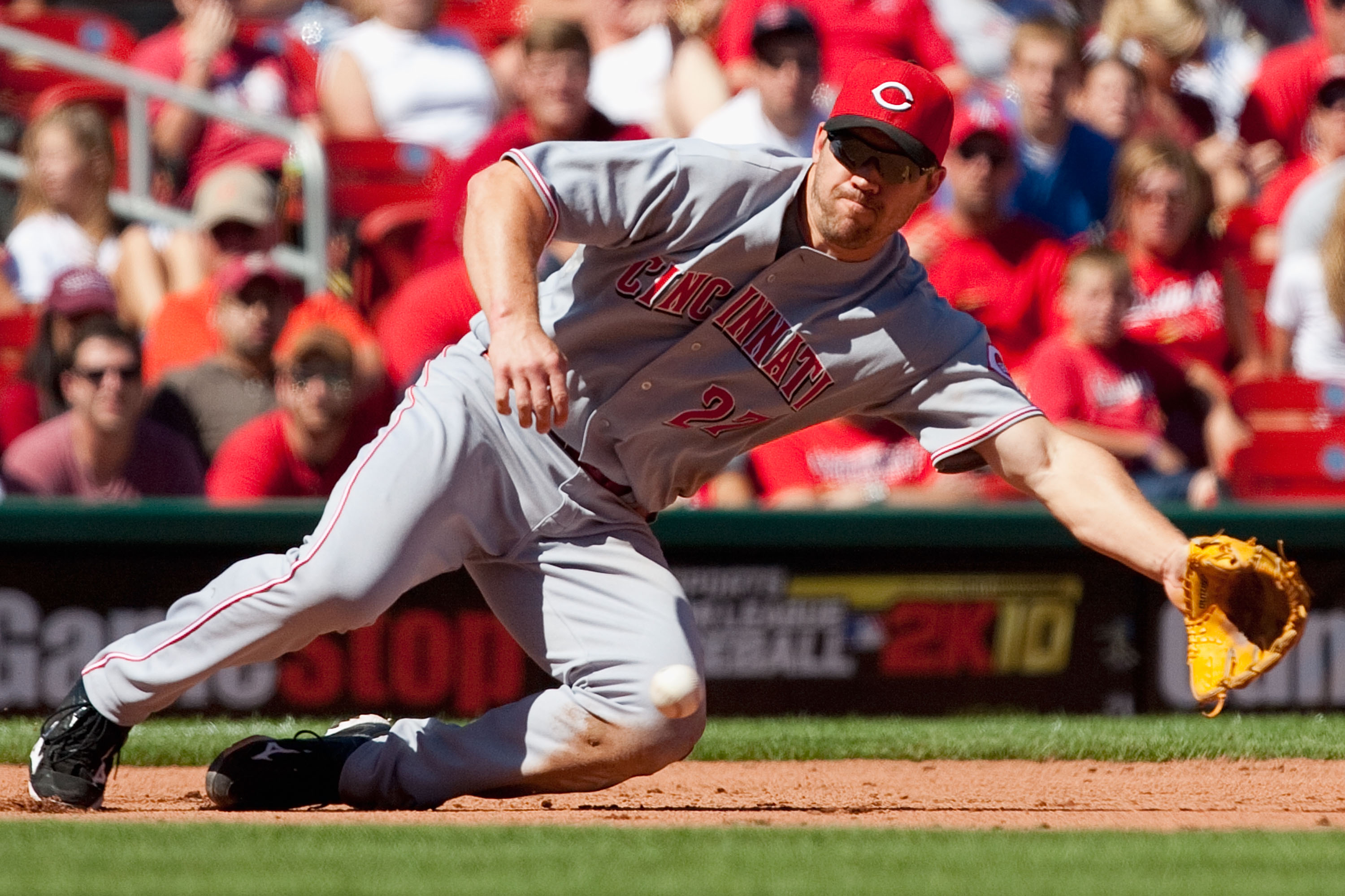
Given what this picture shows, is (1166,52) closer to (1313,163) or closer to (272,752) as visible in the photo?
(1313,163)

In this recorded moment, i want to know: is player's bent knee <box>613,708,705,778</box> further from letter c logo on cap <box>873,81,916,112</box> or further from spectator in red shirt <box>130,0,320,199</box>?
spectator in red shirt <box>130,0,320,199</box>

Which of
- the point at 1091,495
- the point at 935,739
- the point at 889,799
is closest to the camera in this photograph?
the point at 1091,495

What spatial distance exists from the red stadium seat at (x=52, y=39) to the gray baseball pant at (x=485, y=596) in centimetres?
616

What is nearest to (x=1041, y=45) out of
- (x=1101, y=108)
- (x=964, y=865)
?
(x=1101, y=108)

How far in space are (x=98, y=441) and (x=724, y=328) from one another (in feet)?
12.0

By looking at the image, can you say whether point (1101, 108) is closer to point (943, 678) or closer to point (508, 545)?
point (943, 678)

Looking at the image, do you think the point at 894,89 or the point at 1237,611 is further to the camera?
the point at 1237,611

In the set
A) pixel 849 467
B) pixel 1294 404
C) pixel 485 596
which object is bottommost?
pixel 485 596

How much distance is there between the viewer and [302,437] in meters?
6.96

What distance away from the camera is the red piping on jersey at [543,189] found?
3.71m

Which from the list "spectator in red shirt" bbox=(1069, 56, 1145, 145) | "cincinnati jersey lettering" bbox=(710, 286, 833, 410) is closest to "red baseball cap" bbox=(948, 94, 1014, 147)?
"spectator in red shirt" bbox=(1069, 56, 1145, 145)

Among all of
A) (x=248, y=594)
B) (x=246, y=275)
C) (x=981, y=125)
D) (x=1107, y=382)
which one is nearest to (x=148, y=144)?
(x=246, y=275)

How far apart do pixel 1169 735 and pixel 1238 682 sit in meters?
1.96

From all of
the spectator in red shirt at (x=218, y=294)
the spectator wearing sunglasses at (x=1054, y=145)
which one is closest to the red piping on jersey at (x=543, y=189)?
the spectator in red shirt at (x=218, y=294)
